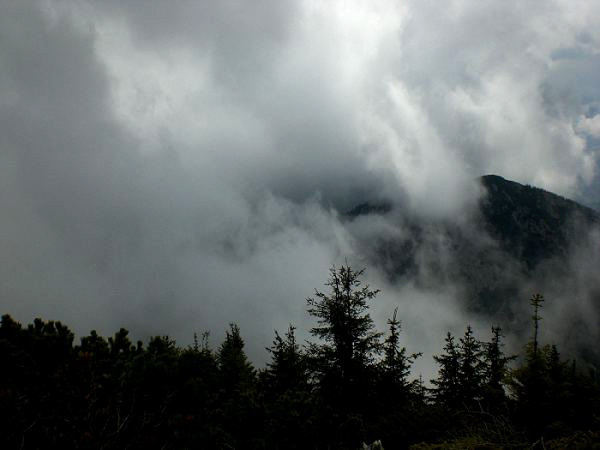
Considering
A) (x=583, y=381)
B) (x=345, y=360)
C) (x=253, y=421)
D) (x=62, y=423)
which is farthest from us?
(x=345, y=360)

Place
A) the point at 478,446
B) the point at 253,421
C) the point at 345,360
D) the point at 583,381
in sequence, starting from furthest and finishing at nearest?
the point at 345,360 → the point at 583,381 → the point at 253,421 → the point at 478,446

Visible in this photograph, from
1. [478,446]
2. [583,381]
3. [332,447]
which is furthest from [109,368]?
[583,381]

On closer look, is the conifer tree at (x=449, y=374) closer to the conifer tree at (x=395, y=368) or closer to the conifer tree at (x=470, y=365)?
the conifer tree at (x=470, y=365)

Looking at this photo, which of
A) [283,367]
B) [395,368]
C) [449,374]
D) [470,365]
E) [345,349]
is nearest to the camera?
[345,349]

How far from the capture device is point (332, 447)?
8172 millimetres

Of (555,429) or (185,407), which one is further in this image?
(555,429)

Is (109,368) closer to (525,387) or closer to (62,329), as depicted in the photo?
(62,329)

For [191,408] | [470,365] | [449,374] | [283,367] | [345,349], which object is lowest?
[191,408]

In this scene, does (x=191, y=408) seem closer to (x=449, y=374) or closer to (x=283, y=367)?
(x=283, y=367)

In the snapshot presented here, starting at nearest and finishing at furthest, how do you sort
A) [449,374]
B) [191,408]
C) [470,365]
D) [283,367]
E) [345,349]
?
[191,408], [345,349], [283,367], [470,365], [449,374]

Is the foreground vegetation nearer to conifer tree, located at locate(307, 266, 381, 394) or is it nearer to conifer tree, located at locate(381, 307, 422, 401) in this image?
conifer tree, located at locate(307, 266, 381, 394)

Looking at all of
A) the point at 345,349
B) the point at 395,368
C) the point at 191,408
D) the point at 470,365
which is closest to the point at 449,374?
the point at 470,365

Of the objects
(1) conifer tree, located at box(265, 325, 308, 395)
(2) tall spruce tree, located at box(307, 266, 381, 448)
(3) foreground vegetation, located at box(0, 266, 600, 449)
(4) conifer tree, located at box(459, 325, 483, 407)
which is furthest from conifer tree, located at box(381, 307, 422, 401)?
(3) foreground vegetation, located at box(0, 266, 600, 449)

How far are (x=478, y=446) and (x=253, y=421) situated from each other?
174 inches
